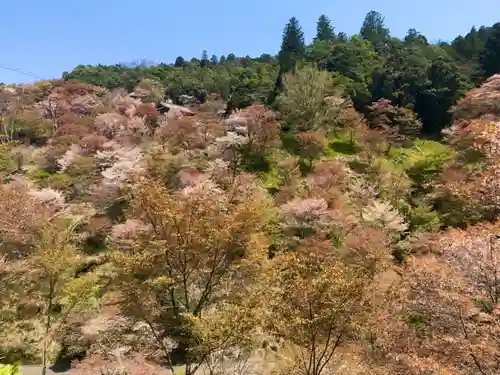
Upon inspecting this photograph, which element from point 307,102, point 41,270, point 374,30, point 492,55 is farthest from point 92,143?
point 374,30

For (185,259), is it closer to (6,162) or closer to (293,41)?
(6,162)

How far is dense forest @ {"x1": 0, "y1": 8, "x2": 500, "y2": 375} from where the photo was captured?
392 inches

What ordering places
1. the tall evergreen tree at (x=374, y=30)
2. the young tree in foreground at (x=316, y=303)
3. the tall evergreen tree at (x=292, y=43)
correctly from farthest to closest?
the tall evergreen tree at (x=374, y=30)
the tall evergreen tree at (x=292, y=43)
the young tree in foreground at (x=316, y=303)

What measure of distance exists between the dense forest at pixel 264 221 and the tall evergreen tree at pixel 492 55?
0.55 ft

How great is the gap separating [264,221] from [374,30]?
198 feet

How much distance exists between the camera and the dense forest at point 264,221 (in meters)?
9.96

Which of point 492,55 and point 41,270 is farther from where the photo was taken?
point 492,55

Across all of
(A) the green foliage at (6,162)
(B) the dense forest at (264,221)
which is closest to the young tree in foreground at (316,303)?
(B) the dense forest at (264,221)

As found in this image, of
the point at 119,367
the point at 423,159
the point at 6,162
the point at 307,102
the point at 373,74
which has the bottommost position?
the point at 119,367

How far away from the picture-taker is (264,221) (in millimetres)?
21047

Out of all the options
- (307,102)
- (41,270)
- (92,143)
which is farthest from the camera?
(307,102)

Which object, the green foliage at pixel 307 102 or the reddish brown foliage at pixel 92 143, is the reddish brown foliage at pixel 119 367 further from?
the green foliage at pixel 307 102

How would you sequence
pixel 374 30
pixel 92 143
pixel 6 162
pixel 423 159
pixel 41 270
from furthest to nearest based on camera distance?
1. pixel 374 30
2. pixel 6 162
3. pixel 92 143
4. pixel 423 159
5. pixel 41 270

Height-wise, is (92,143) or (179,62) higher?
(179,62)
